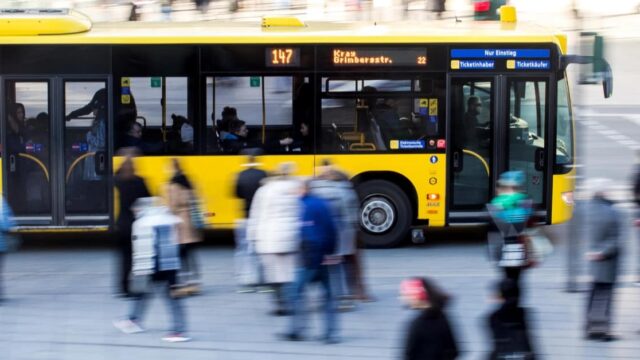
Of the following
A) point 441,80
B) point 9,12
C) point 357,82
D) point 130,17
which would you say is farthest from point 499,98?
point 130,17

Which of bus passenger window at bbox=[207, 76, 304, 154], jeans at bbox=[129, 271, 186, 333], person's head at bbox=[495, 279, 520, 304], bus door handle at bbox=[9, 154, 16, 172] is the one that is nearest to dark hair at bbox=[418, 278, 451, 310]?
person's head at bbox=[495, 279, 520, 304]

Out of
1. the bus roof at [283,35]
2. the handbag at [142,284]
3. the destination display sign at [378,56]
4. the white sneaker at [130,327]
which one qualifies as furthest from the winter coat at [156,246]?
the destination display sign at [378,56]

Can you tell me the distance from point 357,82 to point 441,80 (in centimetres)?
118

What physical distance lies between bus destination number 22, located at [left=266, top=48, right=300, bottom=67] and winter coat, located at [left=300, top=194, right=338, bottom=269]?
536 cm

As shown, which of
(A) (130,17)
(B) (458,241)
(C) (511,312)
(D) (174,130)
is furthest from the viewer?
(A) (130,17)

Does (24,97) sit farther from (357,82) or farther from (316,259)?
(316,259)

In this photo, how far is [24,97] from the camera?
15906 millimetres

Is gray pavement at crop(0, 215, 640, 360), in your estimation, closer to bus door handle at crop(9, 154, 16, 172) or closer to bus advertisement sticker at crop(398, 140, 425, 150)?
bus door handle at crop(9, 154, 16, 172)

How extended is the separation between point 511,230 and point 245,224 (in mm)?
3672

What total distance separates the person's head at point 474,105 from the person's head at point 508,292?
741 cm

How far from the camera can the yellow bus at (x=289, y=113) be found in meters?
15.9

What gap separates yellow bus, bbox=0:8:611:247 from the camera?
15891mm

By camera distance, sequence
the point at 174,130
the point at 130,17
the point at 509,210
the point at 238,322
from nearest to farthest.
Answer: the point at 509,210
the point at 238,322
the point at 174,130
the point at 130,17

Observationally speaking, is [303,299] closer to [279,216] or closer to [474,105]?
[279,216]
